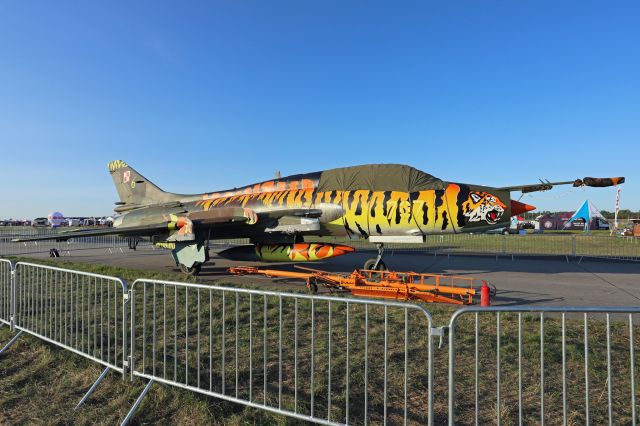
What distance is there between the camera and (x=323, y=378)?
13.5 feet

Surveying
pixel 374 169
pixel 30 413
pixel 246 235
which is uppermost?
pixel 374 169

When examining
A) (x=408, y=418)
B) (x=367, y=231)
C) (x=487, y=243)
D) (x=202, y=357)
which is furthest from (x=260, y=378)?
(x=487, y=243)

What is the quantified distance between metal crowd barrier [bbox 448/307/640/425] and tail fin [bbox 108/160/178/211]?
46.7 feet

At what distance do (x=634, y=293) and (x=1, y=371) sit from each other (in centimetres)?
1236

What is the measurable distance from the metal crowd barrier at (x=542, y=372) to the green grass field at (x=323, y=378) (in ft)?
0.05

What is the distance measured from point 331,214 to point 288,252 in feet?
6.09

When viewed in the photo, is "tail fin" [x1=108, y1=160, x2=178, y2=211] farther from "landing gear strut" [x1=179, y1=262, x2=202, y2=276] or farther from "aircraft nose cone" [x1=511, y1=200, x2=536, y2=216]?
"aircraft nose cone" [x1=511, y1=200, x2=536, y2=216]

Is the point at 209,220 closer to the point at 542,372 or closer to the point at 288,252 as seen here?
the point at 288,252

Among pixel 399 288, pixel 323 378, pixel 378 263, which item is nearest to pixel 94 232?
pixel 378 263

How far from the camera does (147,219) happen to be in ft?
47.8

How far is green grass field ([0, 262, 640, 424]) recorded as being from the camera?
3477mm

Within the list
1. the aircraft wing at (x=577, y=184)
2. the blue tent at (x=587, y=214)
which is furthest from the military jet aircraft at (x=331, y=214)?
the blue tent at (x=587, y=214)

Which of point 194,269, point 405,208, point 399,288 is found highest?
point 405,208

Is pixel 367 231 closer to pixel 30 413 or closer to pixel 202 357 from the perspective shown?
pixel 202 357
